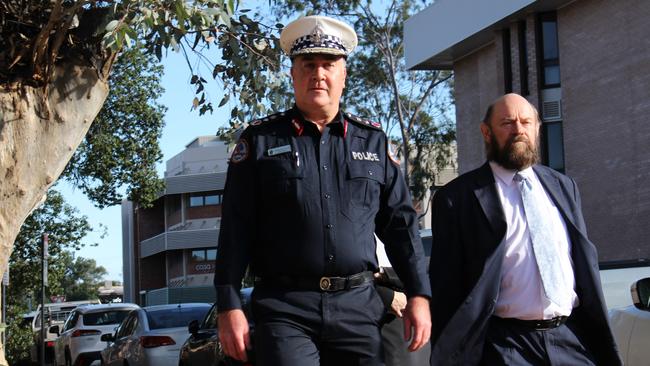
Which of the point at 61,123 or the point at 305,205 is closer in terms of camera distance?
the point at 305,205

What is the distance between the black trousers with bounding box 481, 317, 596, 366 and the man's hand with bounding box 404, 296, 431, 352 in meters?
0.29

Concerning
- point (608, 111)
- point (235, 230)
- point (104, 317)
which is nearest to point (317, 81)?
point (235, 230)

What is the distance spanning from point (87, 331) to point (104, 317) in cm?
69

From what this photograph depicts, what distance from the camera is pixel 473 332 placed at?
14.2ft

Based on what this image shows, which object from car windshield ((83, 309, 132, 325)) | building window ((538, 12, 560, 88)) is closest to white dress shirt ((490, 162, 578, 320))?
car windshield ((83, 309, 132, 325))

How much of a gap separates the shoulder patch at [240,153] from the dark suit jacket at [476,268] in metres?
0.85

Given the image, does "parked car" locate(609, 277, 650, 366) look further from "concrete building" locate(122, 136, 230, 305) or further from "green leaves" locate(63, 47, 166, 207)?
"concrete building" locate(122, 136, 230, 305)

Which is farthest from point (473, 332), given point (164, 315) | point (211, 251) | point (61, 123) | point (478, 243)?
point (211, 251)

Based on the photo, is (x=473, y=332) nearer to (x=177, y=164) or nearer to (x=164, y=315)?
(x=164, y=315)

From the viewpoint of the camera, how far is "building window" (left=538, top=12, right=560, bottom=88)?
30.6 m

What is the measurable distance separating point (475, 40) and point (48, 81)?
2368 centimetres

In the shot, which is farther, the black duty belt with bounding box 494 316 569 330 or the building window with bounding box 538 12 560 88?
the building window with bounding box 538 12 560 88

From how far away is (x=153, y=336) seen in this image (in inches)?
607

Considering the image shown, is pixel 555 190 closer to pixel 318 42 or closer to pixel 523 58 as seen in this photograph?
pixel 318 42
